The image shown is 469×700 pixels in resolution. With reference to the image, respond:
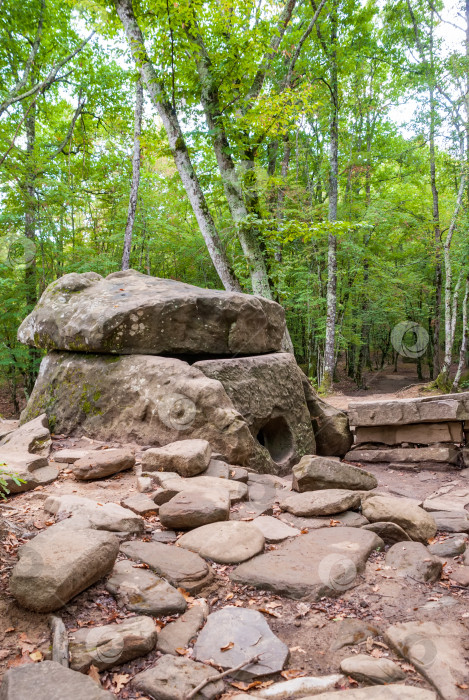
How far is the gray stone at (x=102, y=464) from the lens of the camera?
4.13 m

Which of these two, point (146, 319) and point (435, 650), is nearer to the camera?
point (435, 650)

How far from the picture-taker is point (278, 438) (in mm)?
6434

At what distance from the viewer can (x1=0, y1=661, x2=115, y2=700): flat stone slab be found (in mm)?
1566

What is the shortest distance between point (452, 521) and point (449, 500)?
1041 mm

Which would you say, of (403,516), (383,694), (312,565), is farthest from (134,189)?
(383,694)

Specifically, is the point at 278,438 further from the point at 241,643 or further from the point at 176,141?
the point at 176,141

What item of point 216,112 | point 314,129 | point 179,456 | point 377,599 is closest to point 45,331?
point 179,456

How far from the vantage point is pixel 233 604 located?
8.35 feet

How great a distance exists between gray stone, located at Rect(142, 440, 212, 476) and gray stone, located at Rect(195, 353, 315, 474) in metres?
1.15

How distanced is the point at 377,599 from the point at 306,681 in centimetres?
90

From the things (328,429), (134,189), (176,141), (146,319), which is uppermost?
(134,189)

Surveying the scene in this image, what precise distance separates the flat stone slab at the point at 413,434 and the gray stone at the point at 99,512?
15.3 feet

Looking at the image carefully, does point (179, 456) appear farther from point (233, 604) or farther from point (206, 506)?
point (233, 604)
